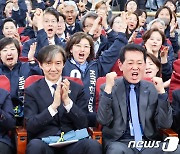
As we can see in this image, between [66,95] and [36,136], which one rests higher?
[66,95]

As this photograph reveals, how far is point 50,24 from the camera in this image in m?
5.72

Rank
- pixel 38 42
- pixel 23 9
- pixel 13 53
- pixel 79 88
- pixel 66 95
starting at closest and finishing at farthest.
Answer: pixel 66 95 → pixel 79 88 → pixel 13 53 → pixel 38 42 → pixel 23 9

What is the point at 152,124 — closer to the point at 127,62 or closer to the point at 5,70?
the point at 127,62

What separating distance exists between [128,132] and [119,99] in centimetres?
28

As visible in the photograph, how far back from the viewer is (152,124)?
12.7ft

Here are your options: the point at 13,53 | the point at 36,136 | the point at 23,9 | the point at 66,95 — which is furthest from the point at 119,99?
the point at 23,9

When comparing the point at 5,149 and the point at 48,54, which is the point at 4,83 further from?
the point at 5,149

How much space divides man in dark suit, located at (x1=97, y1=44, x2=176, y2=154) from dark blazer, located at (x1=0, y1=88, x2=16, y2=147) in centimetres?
74

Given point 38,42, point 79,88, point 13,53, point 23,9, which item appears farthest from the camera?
point 23,9

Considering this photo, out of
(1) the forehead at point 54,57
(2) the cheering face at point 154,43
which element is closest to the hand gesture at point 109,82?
(1) the forehead at point 54,57

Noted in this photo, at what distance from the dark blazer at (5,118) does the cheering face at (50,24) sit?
1841mm

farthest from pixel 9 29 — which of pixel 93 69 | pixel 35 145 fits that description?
pixel 35 145

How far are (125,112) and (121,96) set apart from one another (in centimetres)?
14

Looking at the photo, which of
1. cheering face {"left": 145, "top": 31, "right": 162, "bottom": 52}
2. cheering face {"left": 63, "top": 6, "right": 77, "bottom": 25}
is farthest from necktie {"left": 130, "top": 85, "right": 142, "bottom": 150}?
cheering face {"left": 63, "top": 6, "right": 77, "bottom": 25}
